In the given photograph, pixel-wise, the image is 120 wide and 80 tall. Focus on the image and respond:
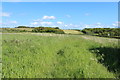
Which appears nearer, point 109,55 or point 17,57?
point 17,57

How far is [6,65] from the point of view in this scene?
8.03 meters

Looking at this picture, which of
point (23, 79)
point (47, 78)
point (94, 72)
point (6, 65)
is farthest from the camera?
point (94, 72)

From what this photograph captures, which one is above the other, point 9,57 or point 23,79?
point 9,57

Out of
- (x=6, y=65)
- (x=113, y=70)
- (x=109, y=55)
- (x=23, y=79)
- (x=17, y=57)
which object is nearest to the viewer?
Result: (x=23, y=79)

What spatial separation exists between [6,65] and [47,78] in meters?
2.17

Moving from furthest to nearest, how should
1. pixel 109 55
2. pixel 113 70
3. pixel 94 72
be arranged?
pixel 109 55 < pixel 113 70 < pixel 94 72

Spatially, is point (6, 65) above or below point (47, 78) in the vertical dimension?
above

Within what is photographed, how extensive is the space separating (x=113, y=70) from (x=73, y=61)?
2.57 meters

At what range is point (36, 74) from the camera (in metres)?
7.75

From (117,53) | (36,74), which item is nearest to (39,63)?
(36,74)

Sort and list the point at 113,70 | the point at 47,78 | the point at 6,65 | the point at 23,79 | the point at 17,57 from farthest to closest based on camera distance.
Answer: the point at 113,70 < the point at 17,57 < the point at 6,65 < the point at 47,78 < the point at 23,79

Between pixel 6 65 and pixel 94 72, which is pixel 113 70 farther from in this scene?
pixel 6 65

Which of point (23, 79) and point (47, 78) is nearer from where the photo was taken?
point (23, 79)

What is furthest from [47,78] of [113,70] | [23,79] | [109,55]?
[109,55]
